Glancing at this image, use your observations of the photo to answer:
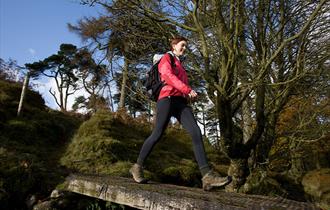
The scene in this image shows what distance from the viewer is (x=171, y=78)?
3527mm

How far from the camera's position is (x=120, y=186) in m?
3.64

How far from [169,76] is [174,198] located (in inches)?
52.8

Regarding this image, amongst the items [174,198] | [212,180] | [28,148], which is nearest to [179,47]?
[212,180]

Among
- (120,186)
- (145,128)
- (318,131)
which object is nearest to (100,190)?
(120,186)

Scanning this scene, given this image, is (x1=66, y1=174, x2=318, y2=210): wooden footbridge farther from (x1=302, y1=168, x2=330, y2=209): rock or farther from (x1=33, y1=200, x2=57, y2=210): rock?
(x1=302, y1=168, x2=330, y2=209): rock

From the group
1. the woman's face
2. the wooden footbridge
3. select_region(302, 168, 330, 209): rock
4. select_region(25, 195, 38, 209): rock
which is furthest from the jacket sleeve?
select_region(302, 168, 330, 209): rock

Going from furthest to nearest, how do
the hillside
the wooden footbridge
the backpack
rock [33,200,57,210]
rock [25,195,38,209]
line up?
the hillside → rock [25,195,38,209] → rock [33,200,57,210] → the backpack → the wooden footbridge

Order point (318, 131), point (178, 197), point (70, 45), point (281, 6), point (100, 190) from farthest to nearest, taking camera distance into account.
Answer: point (70, 45), point (318, 131), point (281, 6), point (100, 190), point (178, 197)

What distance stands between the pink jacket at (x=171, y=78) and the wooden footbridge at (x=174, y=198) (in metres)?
1.09

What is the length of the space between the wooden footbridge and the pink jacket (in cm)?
109

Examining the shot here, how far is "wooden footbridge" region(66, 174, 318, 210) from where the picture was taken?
2.59 m

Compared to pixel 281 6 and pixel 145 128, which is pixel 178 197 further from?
pixel 145 128

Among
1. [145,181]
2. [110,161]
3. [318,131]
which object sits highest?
[318,131]

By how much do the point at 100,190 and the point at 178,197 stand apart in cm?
144
